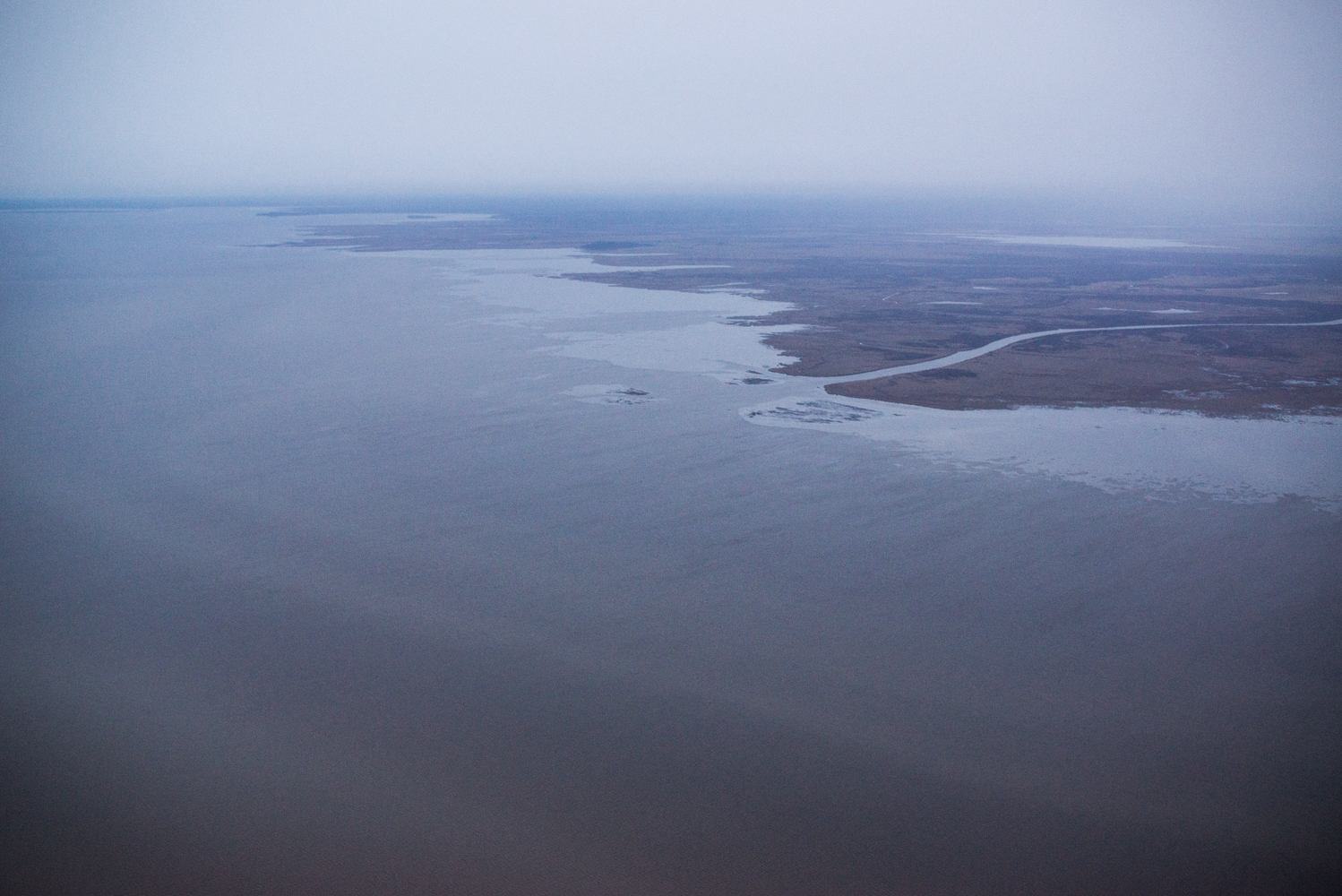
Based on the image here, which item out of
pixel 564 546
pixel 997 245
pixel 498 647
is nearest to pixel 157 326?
pixel 564 546

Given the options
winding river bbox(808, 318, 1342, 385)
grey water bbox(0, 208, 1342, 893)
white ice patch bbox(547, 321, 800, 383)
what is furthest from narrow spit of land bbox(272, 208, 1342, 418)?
grey water bbox(0, 208, 1342, 893)

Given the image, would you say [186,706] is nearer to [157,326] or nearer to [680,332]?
[680,332]

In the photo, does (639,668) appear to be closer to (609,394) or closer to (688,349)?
(609,394)

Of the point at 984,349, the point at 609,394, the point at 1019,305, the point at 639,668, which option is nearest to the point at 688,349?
the point at 609,394

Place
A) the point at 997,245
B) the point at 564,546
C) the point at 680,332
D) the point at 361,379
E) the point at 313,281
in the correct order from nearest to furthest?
the point at 564,546, the point at 361,379, the point at 680,332, the point at 313,281, the point at 997,245

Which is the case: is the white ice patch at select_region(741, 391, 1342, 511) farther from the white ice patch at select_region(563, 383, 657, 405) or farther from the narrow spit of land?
the white ice patch at select_region(563, 383, 657, 405)

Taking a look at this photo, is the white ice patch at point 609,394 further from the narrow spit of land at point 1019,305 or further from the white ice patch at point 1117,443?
the narrow spit of land at point 1019,305
